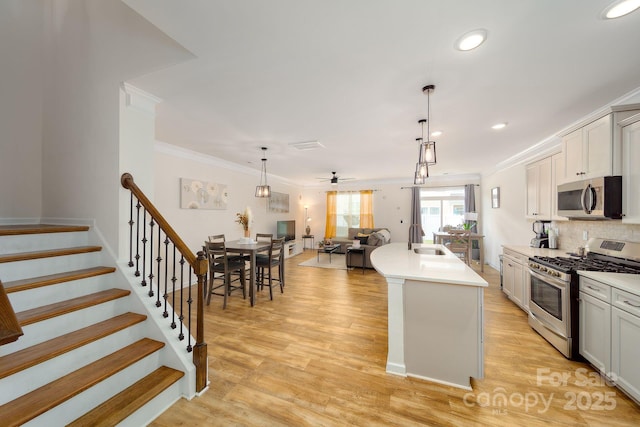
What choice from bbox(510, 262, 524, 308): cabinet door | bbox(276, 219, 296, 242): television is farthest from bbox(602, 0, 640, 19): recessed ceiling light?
bbox(276, 219, 296, 242): television

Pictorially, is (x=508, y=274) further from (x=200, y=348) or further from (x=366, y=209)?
(x=366, y=209)

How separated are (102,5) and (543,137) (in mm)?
5483

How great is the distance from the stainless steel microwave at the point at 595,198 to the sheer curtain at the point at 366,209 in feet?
19.0

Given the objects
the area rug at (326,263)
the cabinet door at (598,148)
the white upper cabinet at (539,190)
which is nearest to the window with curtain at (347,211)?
the area rug at (326,263)

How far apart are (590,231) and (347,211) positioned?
6.40 meters

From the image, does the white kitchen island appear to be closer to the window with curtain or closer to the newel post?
the newel post

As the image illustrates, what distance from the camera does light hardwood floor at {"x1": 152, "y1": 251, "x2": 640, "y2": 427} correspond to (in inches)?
66.5

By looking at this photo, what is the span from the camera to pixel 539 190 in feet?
12.4

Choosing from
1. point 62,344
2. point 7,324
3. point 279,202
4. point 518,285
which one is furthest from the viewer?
point 279,202

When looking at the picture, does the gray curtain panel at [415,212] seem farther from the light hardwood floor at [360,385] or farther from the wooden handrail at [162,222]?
the wooden handrail at [162,222]

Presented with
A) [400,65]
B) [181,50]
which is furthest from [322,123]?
[181,50]

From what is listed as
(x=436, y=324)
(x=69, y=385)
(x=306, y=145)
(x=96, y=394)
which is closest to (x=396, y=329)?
(x=436, y=324)

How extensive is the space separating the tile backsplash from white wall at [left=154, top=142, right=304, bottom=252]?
4.98 meters

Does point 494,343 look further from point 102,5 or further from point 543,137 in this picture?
point 102,5
